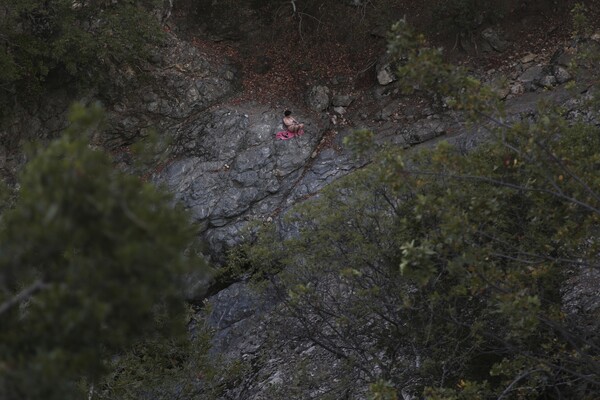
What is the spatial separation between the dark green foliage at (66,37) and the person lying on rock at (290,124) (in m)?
3.44

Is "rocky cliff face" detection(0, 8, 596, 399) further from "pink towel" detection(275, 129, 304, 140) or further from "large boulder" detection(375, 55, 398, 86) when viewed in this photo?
"pink towel" detection(275, 129, 304, 140)

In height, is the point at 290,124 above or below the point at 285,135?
above

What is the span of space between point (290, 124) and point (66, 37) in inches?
205

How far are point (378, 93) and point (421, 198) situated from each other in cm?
1111

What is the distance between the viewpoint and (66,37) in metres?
13.9

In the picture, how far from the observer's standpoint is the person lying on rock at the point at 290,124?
15.5 meters

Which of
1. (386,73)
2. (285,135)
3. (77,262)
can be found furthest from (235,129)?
(77,262)

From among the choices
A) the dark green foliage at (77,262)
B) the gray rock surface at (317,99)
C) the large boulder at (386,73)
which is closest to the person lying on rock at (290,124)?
the gray rock surface at (317,99)

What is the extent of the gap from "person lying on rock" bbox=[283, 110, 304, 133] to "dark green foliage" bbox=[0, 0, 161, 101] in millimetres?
3435

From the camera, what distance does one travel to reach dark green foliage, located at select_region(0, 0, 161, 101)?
14070mm

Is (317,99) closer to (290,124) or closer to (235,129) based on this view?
(290,124)

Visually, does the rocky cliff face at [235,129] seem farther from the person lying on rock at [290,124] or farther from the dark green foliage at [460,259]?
the dark green foliage at [460,259]

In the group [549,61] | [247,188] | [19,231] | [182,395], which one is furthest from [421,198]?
[549,61]

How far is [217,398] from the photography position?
31.7ft
